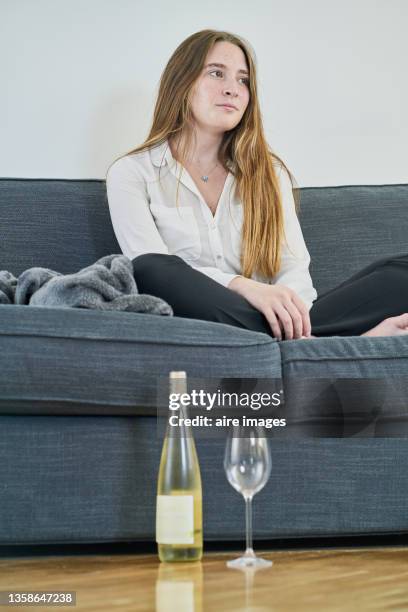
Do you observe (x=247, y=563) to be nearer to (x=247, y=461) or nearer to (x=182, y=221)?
(x=247, y=461)

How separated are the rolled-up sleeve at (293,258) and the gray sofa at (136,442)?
54 cm

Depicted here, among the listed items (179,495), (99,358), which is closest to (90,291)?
(99,358)

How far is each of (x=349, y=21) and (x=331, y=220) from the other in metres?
0.72

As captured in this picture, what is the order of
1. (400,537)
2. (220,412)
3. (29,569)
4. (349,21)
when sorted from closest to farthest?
(29,569), (220,412), (400,537), (349,21)

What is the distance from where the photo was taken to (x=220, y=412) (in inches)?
57.7

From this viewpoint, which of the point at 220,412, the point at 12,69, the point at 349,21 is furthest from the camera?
the point at 349,21

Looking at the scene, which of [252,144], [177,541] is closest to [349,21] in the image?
[252,144]

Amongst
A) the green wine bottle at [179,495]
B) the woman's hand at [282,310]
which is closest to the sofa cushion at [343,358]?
the woman's hand at [282,310]

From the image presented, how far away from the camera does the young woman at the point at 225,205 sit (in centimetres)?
187

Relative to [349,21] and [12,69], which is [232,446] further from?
[349,21]

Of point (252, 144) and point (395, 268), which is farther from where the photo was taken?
point (252, 144)

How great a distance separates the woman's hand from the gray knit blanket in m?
0.21

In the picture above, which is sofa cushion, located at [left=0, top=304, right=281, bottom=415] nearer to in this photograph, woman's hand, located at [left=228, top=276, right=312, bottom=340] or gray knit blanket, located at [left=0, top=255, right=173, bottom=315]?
gray knit blanket, located at [left=0, top=255, right=173, bottom=315]

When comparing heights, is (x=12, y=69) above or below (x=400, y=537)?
above
